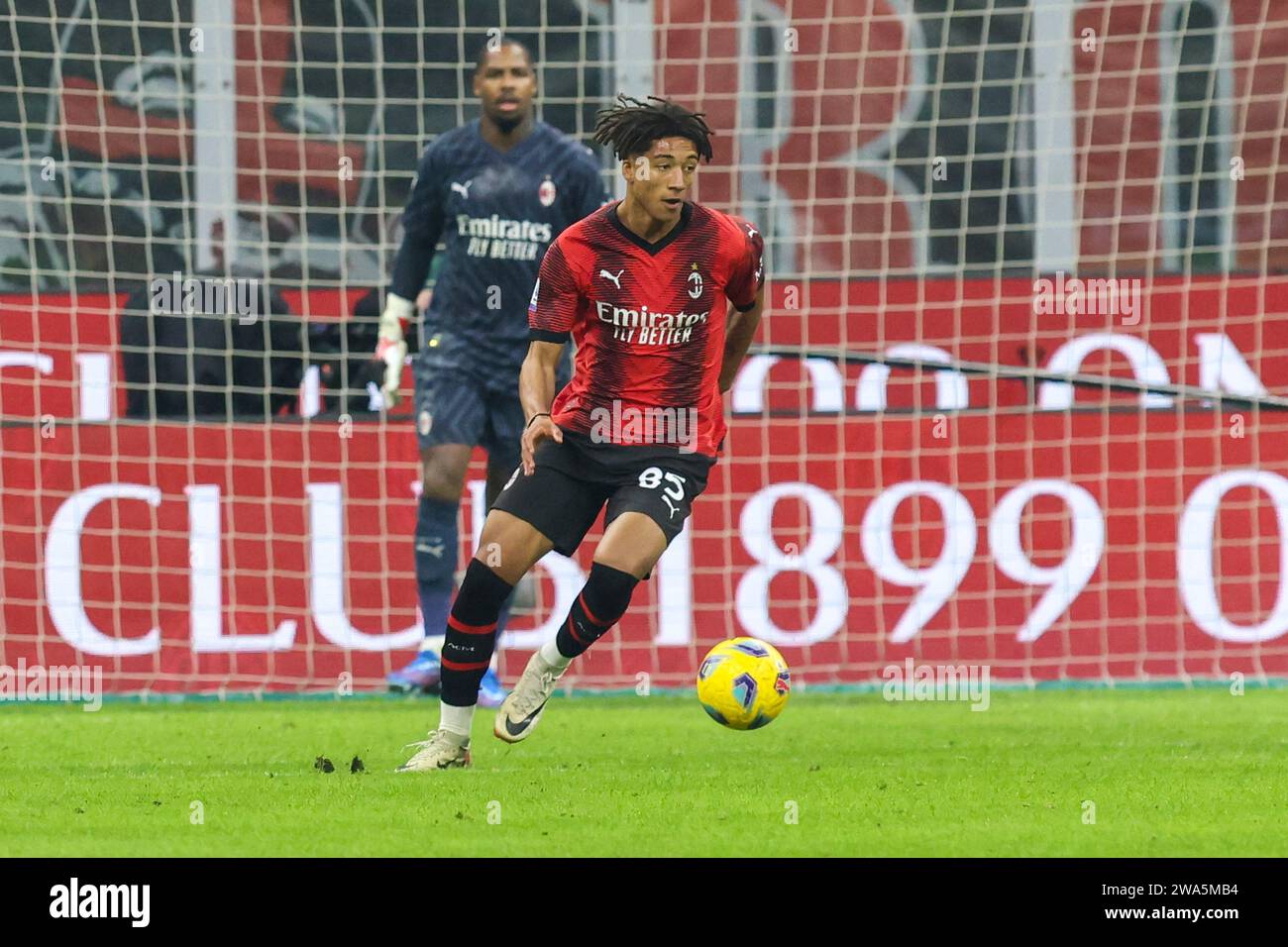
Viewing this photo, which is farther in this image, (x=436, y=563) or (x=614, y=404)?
(x=436, y=563)

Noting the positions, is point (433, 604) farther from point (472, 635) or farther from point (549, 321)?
point (549, 321)

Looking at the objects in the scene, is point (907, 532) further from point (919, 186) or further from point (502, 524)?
point (502, 524)

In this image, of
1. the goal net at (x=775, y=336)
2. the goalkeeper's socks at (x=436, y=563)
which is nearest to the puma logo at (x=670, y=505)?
the goalkeeper's socks at (x=436, y=563)

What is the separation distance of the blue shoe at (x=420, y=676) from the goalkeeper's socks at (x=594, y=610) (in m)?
2.42

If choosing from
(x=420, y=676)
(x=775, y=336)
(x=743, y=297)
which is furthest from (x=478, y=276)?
(x=743, y=297)

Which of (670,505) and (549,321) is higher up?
(549,321)

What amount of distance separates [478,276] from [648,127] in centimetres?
247

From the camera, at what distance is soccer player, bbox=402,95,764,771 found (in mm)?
6832

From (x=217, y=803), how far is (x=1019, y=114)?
600 cm

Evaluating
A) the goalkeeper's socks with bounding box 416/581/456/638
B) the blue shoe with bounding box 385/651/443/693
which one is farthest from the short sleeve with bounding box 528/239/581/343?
the blue shoe with bounding box 385/651/443/693

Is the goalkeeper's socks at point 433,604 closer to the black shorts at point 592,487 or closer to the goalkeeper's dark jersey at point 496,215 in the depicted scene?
the goalkeeper's dark jersey at point 496,215

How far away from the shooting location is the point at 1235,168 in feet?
35.6

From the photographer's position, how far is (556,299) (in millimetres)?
6949

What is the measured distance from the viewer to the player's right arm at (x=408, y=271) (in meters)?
9.18
